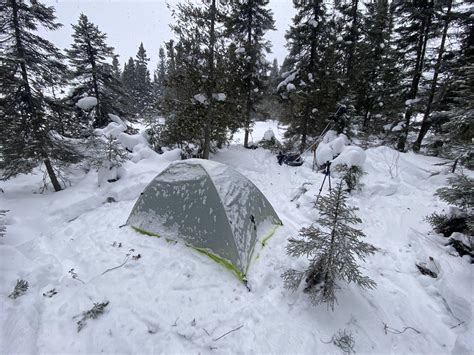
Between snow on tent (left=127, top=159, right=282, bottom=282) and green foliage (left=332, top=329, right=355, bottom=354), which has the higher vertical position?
snow on tent (left=127, top=159, right=282, bottom=282)

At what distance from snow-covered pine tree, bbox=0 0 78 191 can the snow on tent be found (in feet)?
13.0

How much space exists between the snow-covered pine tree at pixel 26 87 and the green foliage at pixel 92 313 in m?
5.53

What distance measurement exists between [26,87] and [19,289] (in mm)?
5739

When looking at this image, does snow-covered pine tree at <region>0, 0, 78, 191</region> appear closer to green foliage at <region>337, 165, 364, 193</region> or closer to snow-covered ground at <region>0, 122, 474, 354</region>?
snow-covered ground at <region>0, 122, 474, 354</region>

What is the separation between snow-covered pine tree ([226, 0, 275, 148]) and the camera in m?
13.6

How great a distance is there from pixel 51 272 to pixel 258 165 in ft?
30.9

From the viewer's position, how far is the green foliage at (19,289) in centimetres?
345

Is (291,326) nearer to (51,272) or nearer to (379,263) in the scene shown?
(379,263)

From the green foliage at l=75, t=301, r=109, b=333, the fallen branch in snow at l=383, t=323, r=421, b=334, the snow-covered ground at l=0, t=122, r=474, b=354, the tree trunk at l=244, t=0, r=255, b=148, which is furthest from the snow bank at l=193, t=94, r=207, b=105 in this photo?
the fallen branch in snow at l=383, t=323, r=421, b=334

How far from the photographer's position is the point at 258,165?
12.0 meters

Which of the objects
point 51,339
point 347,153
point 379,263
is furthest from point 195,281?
point 347,153

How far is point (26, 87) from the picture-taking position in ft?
20.9

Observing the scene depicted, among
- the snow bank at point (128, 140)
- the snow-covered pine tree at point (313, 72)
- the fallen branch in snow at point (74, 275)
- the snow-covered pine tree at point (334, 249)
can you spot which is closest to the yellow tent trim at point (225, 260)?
the snow-covered pine tree at point (334, 249)

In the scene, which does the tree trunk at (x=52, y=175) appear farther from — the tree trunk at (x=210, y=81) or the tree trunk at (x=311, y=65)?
the tree trunk at (x=311, y=65)
